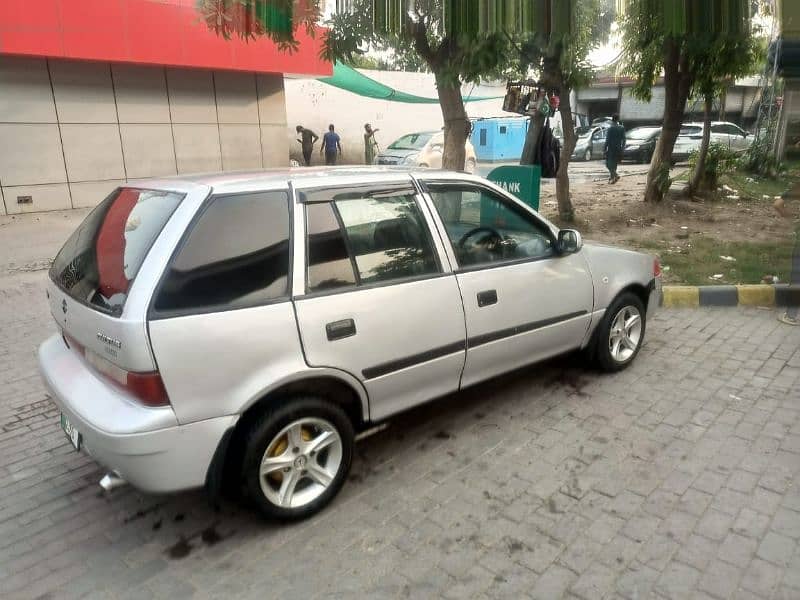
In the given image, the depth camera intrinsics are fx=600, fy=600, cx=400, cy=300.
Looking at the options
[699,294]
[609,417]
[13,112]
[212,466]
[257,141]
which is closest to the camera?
[212,466]

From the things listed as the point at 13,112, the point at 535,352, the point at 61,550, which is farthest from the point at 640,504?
the point at 13,112

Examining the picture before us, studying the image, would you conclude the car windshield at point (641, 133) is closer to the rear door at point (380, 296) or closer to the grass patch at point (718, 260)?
the grass patch at point (718, 260)

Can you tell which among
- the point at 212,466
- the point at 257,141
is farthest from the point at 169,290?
the point at 257,141

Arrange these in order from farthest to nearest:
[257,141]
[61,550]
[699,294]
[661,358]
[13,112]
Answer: [257,141], [13,112], [699,294], [661,358], [61,550]

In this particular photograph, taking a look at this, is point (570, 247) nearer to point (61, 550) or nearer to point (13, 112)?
point (61, 550)

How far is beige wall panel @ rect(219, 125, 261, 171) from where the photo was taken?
575 inches

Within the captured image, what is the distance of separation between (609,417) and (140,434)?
277cm

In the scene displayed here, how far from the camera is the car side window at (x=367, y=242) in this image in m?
2.92

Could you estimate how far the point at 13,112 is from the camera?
11.2 metres

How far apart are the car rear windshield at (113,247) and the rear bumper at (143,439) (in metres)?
0.41

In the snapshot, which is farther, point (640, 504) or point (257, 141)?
point (257, 141)

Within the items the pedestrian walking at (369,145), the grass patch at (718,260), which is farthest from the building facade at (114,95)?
the pedestrian walking at (369,145)

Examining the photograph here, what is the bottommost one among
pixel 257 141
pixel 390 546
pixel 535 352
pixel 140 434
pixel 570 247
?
pixel 390 546

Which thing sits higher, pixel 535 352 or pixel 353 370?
pixel 353 370
